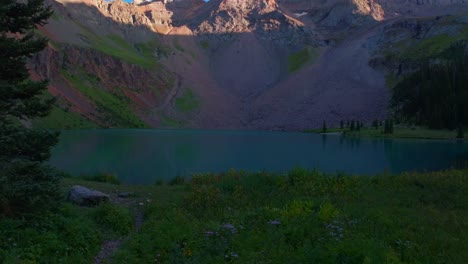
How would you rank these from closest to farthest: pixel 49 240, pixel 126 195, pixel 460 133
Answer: pixel 49 240
pixel 126 195
pixel 460 133

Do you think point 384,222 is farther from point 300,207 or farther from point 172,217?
point 172,217

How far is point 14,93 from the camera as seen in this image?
12102 millimetres

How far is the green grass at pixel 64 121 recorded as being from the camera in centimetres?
13594

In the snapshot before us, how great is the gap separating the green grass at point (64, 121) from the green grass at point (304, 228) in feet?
413

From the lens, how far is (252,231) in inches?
456

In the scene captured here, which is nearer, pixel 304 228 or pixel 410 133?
pixel 304 228

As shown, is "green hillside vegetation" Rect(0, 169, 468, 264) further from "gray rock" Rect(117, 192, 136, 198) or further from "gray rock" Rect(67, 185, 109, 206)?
"gray rock" Rect(117, 192, 136, 198)

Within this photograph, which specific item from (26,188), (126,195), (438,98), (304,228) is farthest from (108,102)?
(304,228)

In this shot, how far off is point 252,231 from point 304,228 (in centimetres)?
146

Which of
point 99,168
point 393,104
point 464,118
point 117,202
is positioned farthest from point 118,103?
point 117,202

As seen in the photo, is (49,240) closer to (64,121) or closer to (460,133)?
(460,133)

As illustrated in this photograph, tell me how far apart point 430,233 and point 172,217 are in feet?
→ 26.0

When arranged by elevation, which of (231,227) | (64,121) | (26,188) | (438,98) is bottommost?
(64,121)

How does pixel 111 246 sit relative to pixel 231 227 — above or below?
below
